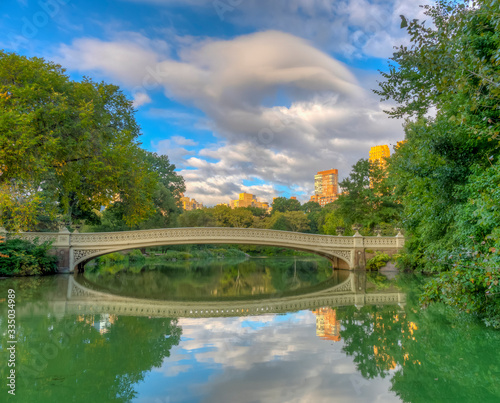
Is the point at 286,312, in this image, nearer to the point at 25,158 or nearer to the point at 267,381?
the point at 267,381

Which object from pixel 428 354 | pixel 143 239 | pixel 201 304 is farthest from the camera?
pixel 143 239

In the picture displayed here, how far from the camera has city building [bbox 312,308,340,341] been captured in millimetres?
5383

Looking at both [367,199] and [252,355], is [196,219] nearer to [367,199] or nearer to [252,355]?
[367,199]

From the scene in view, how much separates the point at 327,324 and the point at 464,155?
3.52 meters

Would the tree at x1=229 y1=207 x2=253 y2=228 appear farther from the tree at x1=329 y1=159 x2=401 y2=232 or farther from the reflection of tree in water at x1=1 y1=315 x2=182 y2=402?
the reflection of tree in water at x1=1 y1=315 x2=182 y2=402

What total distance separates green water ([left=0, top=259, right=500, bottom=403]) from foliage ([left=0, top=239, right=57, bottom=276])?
691cm

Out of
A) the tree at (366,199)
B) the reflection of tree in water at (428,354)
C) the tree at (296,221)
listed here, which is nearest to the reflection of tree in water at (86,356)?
the reflection of tree in water at (428,354)

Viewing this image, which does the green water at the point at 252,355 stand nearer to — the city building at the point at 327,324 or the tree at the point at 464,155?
the city building at the point at 327,324

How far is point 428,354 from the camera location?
4414 millimetres

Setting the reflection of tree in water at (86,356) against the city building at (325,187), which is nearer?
the reflection of tree in water at (86,356)

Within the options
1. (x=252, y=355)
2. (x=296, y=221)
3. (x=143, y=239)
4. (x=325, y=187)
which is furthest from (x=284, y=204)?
(x=252, y=355)

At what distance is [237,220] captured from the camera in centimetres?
3853

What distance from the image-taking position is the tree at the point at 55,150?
11234mm

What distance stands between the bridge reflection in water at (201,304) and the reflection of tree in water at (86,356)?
40.4 inches
